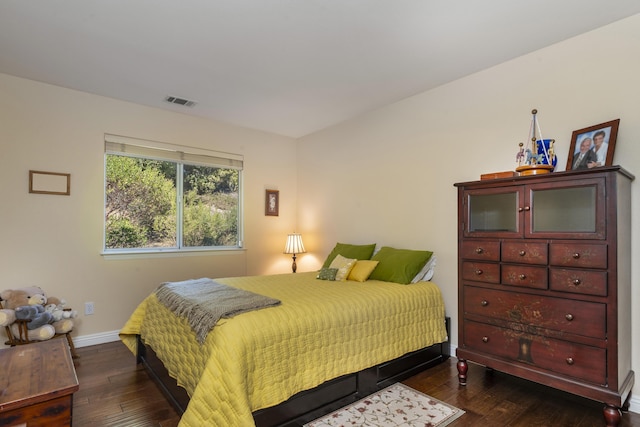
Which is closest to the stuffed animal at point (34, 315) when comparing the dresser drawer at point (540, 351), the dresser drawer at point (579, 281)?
the dresser drawer at point (540, 351)

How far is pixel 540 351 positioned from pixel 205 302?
83.0 inches

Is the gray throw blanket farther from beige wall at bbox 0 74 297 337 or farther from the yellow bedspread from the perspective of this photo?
beige wall at bbox 0 74 297 337

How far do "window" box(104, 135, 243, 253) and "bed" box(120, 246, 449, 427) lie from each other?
4.30ft

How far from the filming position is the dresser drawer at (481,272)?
2.29m

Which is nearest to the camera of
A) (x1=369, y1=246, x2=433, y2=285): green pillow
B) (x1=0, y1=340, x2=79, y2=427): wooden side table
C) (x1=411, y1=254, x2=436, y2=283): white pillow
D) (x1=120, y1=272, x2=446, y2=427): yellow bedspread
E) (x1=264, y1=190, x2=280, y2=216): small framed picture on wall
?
(x1=0, y1=340, x2=79, y2=427): wooden side table

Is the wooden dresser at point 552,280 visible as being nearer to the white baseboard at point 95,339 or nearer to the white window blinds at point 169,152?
the white window blinds at point 169,152

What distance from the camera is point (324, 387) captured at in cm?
205

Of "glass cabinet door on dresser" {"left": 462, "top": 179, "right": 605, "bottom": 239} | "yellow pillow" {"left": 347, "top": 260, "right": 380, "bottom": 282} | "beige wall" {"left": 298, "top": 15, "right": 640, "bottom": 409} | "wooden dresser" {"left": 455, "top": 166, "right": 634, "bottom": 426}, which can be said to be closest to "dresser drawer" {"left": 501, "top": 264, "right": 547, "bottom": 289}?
"wooden dresser" {"left": 455, "top": 166, "right": 634, "bottom": 426}

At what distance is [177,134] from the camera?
13.0 feet

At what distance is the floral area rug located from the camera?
6.48 ft

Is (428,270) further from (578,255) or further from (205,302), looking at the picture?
(205,302)

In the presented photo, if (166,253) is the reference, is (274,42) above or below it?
above

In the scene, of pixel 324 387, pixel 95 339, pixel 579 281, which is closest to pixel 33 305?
pixel 95 339

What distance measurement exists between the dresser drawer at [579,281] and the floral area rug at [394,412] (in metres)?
1.00
